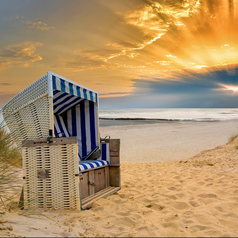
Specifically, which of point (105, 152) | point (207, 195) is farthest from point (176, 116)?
point (207, 195)

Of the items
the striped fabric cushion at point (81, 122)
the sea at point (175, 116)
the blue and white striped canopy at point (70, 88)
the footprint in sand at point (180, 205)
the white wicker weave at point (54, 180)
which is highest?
the sea at point (175, 116)

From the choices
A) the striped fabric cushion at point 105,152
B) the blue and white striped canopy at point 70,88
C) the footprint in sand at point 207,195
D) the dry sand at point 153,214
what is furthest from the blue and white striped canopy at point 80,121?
the footprint in sand at point 207,195

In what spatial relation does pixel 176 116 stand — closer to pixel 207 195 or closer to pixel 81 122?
pixel 81 122

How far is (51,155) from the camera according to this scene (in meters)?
3.42

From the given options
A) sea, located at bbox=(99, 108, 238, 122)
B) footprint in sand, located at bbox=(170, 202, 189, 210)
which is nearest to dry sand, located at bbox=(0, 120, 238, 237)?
footprint in sand, located at bbox=(170, 202, 189, 210)

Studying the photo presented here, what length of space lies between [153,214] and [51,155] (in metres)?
1.65

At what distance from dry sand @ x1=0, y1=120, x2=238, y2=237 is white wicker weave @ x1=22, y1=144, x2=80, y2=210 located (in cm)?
19

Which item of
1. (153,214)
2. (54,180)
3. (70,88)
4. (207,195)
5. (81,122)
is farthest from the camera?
(81,122)

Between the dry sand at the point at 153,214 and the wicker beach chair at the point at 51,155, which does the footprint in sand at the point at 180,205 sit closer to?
the dry sand at the point at 153,214

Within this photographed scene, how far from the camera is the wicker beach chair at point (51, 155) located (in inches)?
133

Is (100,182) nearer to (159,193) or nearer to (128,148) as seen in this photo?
(159,193)

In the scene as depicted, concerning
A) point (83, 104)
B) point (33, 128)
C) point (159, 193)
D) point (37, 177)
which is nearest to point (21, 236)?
point (37, 177)

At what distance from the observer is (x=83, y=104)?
503 cm

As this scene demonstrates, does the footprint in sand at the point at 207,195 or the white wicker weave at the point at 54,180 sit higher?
the white wicker weave at the point at 54,180
